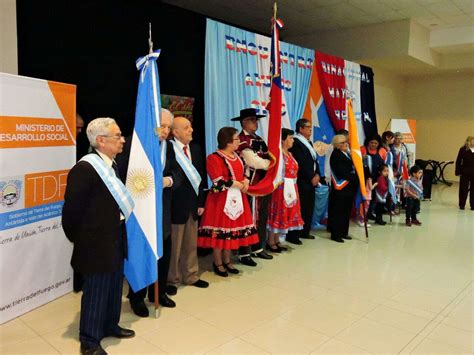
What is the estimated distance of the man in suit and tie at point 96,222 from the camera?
2.19 meters

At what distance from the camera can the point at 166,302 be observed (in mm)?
3025

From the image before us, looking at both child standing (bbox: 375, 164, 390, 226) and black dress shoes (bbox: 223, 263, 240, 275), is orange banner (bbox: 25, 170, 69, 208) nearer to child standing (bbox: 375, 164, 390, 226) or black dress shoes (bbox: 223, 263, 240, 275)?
black dress shoes (bbox: 223, 263, 240, 275)

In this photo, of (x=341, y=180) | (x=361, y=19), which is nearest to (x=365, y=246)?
(x=341, y=180)

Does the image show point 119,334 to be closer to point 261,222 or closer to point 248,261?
point 248,261

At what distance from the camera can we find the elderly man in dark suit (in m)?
2.90

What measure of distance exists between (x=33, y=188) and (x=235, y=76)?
8.42 feet

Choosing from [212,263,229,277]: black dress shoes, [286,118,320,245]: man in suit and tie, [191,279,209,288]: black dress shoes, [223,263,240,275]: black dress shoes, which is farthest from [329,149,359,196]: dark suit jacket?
[191,279,209,288]: black dress shoes

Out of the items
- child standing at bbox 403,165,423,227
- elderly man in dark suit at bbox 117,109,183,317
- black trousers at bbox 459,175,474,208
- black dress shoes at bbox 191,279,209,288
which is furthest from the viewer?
black trousers at bbox 459,175,474,208

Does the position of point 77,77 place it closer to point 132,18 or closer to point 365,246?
point 132,18

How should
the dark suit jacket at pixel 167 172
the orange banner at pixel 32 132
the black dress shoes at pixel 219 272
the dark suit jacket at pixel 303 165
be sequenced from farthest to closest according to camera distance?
the dark suit jacket at pixel 303 165, the black dress shoes at pixel 219 272, the dark suit jacket at pixel 167 172, the orange banner at pixel 32 132

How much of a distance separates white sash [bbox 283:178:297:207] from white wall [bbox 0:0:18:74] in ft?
8.87

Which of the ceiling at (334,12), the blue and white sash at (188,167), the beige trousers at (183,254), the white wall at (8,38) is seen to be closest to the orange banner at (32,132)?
the white wall at (8,38)

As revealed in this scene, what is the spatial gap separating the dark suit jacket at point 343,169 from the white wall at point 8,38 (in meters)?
3.54

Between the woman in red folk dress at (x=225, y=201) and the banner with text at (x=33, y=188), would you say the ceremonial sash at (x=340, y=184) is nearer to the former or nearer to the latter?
the woman in red folk dress at (x=225, y=201)
